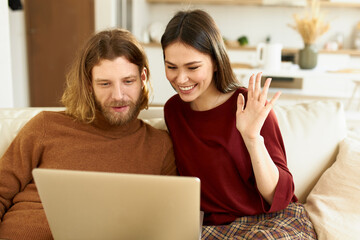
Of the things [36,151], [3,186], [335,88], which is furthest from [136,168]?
[335,88]

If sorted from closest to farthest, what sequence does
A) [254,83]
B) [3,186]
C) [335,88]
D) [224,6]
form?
[254,83] → [3,186] → [335,88] → [224,6]

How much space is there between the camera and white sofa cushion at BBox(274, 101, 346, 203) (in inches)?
59.4

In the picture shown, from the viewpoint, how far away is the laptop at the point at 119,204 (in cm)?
83

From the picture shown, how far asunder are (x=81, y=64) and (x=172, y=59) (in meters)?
0.37

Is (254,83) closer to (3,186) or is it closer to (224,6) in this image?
(3,186)

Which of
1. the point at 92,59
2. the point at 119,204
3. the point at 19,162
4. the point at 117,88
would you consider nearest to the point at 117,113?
the point at 117,88

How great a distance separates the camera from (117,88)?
4.38ft

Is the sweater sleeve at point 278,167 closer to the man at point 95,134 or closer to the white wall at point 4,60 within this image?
the man at point 95,134

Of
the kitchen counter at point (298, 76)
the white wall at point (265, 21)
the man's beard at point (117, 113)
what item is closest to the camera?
the man's beard at point (117, 113)

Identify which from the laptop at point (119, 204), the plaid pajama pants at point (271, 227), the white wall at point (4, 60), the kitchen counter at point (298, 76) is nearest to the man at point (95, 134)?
the plaid pajama pants at point (271, 227)

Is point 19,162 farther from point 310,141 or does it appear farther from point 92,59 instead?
point 310,141

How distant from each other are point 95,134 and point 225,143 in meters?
0.48

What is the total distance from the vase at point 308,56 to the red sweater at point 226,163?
2.03 meters

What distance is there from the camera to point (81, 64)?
4.65 feet
